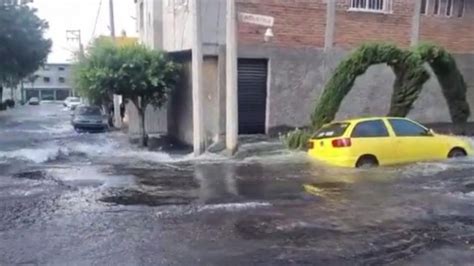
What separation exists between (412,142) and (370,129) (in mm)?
1282

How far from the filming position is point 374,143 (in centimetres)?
1491

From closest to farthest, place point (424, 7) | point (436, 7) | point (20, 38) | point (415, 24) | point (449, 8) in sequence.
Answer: point (415, 24)
point (424, 7)
point (436, 7)
point (449, 8)
point (20, 38)

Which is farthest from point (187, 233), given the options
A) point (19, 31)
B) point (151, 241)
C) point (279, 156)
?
point (19, 31)

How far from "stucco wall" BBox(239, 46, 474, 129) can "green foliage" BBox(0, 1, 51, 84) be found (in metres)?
31.4

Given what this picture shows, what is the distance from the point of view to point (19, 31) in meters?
49.7

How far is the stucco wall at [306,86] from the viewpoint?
72.5ft

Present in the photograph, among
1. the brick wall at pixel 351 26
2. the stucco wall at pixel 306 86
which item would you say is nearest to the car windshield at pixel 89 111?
the stucco wall at pixel 306 86

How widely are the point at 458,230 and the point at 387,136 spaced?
6724 millimetres

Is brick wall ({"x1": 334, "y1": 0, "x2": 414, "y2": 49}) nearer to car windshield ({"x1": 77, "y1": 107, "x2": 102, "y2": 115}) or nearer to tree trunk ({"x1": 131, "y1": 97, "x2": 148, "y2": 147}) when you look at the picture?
tree trunk ({"x1": 131, "y1": 97, "x2": 148, "y2": 147})

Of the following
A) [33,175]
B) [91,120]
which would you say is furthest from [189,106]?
[91,120]

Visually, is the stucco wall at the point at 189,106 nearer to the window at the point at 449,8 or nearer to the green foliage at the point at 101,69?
the green foliage at the point at 101,69

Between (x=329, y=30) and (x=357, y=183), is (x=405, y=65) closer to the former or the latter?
(x=329, y=30)

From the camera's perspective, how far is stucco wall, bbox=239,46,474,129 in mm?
22094

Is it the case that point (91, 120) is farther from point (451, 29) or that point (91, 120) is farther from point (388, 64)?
point (388, 64)
